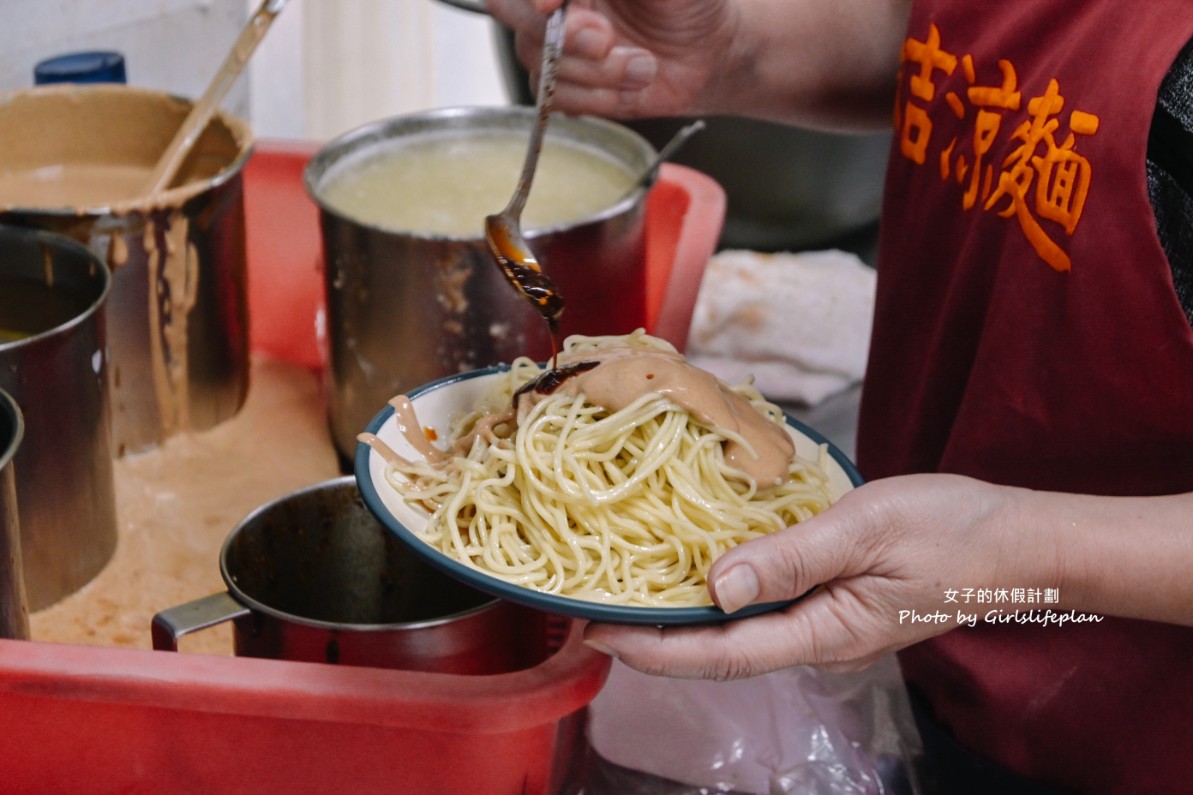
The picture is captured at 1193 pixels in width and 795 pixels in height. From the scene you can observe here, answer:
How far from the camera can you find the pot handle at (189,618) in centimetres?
102

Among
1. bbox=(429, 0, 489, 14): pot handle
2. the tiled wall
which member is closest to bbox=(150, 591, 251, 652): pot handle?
bbox=(429, 0, 489, 14): pot handle

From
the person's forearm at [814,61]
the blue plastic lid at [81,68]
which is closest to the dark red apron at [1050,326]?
the person's forearm at [814,61]

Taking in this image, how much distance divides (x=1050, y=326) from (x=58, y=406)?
1080 millimetres

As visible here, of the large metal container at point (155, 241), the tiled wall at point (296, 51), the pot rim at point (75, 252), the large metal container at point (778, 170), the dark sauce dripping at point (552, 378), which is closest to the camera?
the dark sauce dripping at point (552, 378)

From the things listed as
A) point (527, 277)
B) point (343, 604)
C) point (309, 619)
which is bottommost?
point (343, 604)

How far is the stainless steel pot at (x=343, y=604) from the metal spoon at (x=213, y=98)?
0.72m

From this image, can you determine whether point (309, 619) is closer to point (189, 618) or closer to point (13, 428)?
point (189, 618)

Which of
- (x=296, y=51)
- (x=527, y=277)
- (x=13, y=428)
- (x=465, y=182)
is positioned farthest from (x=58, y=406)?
(x=296, y=51)

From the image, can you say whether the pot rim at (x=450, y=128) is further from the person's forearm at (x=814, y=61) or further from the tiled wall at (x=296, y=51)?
the tiled wall at (x=296, y=51)

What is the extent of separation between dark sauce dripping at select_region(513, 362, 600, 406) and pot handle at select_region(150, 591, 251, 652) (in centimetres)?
33

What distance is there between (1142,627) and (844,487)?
13.5 inches

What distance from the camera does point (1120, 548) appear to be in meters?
1.01

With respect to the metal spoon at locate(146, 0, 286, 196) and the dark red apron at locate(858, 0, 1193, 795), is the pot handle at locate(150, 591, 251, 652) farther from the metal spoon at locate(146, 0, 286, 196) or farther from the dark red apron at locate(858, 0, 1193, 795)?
the metal spoon at locate(146, 0, 286, 196)

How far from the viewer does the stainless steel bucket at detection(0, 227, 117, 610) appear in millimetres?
1326
